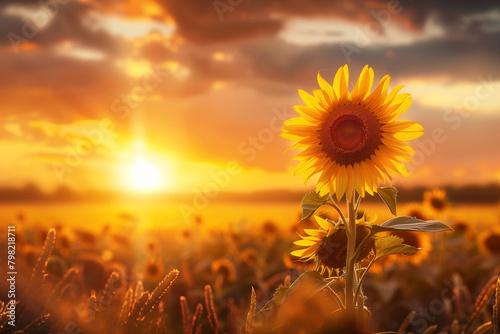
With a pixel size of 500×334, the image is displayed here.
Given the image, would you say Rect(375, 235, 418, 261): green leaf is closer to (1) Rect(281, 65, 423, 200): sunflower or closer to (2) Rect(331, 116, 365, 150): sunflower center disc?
(1) Rect(281, 65, 423, 200): sunflower

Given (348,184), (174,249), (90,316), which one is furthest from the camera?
(174,249)

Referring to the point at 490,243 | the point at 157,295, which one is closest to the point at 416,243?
the point at 490,243

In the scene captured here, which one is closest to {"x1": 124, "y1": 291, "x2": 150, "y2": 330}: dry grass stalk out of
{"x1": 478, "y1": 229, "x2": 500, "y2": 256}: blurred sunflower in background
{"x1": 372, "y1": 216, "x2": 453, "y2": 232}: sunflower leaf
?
{"x1": 372, "y1": 216, "x2": 453, "y2": 232}: sunflower leaf

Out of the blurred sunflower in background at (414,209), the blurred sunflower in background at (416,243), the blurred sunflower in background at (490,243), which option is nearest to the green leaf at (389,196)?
the blurred sunflower in background at (416,243)

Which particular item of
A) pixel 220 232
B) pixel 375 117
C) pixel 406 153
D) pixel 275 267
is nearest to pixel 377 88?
pixel 375 117

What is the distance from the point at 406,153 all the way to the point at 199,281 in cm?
516

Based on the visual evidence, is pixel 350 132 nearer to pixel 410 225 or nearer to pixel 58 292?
pixel 410 225

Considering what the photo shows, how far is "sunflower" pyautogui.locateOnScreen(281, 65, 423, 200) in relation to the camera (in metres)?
1.87

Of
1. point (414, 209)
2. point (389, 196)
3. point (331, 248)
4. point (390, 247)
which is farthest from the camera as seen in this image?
point (414, 209)

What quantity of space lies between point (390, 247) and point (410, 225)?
0.39 feet

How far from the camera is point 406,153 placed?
1879 millimetres

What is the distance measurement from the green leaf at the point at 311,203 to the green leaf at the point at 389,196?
206 mm

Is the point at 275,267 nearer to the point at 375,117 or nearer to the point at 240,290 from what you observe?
the point at 240,290

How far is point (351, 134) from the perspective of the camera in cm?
190
